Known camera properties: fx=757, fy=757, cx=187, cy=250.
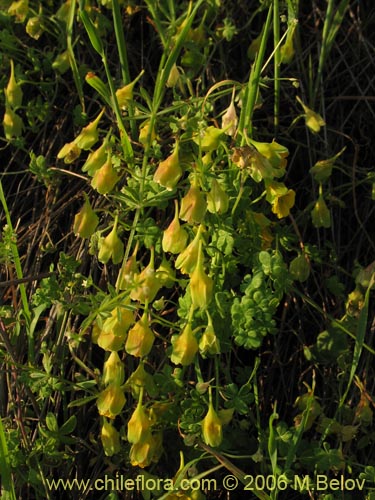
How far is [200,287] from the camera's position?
3.62ft

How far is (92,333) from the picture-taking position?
4.09 ft

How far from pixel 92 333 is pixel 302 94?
673 millimetres

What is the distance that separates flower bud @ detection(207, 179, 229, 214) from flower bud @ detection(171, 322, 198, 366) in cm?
18

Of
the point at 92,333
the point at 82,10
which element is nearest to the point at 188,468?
the point at 92,333

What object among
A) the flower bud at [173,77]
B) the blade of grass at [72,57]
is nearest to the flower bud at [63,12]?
the blade of grass at [72,57]

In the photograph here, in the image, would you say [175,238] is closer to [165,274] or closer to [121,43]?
[165,274]

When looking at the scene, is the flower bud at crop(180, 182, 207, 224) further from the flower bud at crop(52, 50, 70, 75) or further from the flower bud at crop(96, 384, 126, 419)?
the flower bud at crop(52, 50, 70, 75)

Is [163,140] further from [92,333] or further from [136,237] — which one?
[92,333]

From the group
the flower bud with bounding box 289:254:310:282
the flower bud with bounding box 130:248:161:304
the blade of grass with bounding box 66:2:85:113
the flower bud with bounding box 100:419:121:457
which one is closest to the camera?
the flower bud with bounding box 130:248:161:304

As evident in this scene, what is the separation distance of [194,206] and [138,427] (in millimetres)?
341

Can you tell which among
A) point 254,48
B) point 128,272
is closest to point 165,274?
point 128,272

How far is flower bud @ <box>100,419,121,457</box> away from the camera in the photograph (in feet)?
3.89

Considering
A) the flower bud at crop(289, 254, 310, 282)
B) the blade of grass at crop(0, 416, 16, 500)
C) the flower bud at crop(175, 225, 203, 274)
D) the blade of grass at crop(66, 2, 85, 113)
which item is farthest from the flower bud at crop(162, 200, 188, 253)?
the blade of grass at crop(66, 2, 85, 113)

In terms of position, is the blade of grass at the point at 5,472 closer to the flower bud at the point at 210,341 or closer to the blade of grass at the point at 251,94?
the flower bud at the point at 210,341
